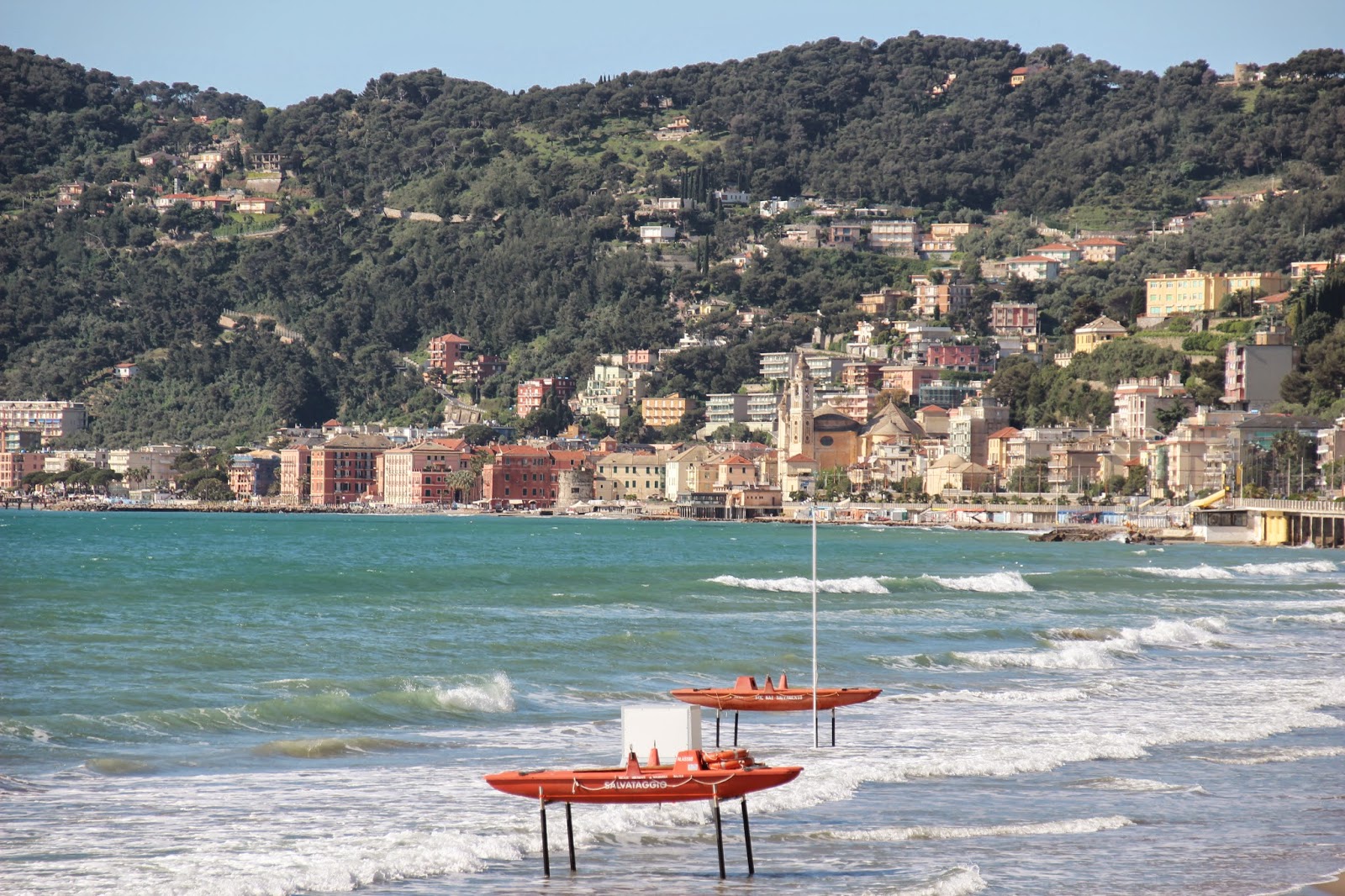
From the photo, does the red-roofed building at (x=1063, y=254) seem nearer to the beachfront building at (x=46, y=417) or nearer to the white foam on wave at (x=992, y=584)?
the beachfront building at (x=46, y=417)

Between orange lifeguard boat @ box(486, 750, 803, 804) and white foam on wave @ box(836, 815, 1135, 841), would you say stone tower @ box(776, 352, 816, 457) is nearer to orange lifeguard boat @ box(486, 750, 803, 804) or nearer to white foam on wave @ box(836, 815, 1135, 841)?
white foam on wave @ box(836, 815, 1135, 841)

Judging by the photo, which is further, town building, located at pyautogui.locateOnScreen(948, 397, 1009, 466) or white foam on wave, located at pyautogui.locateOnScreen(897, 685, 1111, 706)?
town building, located at pyautogui.locateOnScreen(948, 397, 1009, 466)

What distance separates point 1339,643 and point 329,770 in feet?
53.2

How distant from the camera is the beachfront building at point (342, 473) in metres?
140

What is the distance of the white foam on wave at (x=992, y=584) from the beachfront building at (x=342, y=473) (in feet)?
339

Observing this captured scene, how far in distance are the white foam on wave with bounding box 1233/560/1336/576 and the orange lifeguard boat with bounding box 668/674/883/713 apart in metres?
32.1

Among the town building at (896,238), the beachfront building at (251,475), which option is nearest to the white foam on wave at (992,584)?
the beachfront building at (251,475)

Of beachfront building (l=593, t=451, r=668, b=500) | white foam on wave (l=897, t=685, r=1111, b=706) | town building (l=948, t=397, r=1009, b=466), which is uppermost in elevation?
town building (l=948, t=397, r=1009, b=466)

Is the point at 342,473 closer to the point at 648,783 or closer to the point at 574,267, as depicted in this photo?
the point at 574,267

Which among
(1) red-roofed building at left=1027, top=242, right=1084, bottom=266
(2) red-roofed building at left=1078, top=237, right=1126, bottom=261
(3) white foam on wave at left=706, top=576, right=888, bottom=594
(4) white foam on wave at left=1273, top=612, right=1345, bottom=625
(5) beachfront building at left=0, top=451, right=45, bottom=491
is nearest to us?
(4) white foam on wave at left=1273, top=612, right=1345, bottom=625

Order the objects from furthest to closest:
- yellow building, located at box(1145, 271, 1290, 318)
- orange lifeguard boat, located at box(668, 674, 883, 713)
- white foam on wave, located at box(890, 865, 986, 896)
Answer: yellow building, located at box(1145, 271, 1290, 318), orange lifeguard boat, located at box(668, 674, 883, 713), white foam on wave, located at box(890, 865, 986, 896)

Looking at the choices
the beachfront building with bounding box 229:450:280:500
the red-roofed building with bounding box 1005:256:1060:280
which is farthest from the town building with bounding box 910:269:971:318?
the beachfront building with bounding box 229:450:280:500

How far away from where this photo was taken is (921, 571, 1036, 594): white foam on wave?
123 ft

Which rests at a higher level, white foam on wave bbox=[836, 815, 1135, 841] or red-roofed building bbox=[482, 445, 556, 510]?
red-roofed building bbox=[482, 445, 556, 510]
